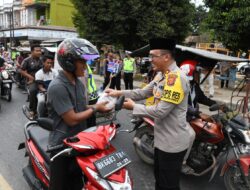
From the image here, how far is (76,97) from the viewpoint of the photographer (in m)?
2.67

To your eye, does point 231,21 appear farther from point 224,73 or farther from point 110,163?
point 110,163

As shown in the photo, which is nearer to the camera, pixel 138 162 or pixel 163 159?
pixel 163 159

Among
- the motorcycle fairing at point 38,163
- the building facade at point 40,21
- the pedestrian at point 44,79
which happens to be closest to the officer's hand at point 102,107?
the motorcycle fairing at point 38,163

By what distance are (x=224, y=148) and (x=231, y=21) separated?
9.46 meters

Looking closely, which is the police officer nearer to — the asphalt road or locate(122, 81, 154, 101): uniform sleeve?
locate(122, 81, 154, 101): uniform sleeve

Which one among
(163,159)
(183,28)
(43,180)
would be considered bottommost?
(43,180)

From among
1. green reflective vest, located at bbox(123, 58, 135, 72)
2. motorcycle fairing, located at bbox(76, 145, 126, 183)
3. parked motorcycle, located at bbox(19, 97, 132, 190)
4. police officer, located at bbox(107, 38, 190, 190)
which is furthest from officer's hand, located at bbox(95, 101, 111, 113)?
green reflective vest, located at bbox(123, 58, 135, 72)

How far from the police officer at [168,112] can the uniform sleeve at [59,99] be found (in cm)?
62

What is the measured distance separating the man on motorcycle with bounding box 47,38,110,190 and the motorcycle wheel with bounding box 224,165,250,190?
6.34 feet

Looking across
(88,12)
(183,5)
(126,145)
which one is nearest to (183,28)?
(183,5)

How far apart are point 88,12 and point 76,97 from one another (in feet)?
53.2

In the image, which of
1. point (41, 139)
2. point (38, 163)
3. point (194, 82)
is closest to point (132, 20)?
point (194, 82)

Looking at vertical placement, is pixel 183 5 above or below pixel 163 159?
above

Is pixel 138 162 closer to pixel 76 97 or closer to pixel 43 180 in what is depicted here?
pixel 43 180
